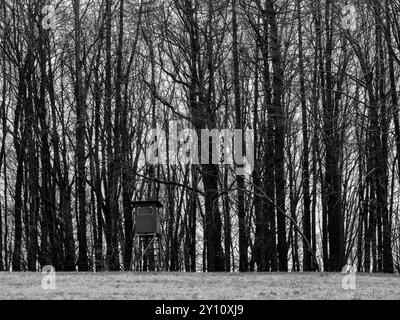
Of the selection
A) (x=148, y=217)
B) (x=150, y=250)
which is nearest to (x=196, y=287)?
(x=148, y=217)

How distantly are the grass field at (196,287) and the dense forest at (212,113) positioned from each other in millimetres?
5209

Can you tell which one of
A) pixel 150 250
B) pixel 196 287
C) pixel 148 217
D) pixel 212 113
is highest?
pixel 212 113

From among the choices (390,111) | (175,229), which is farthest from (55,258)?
(390,111)

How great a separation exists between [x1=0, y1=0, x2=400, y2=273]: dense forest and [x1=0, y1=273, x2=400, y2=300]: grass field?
521 centimetres

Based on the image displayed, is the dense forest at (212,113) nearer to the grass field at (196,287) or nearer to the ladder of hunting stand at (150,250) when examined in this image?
the ladder of hunting stand at (150,250)

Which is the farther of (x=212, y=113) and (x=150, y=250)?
(x=150, y=250)

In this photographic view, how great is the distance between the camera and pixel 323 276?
17578 mm

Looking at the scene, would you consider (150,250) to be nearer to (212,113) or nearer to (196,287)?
(212,113)

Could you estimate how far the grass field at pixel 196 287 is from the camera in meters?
13.0

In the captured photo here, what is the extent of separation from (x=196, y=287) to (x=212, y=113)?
10.5 meters

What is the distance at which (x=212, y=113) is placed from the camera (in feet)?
80.1

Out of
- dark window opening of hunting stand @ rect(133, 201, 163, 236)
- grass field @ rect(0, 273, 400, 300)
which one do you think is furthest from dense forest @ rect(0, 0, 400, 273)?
grass field @ rect(0, 273, 400, 300)

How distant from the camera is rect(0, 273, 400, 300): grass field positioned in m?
13.0

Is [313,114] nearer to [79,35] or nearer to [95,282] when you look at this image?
[79,35]
